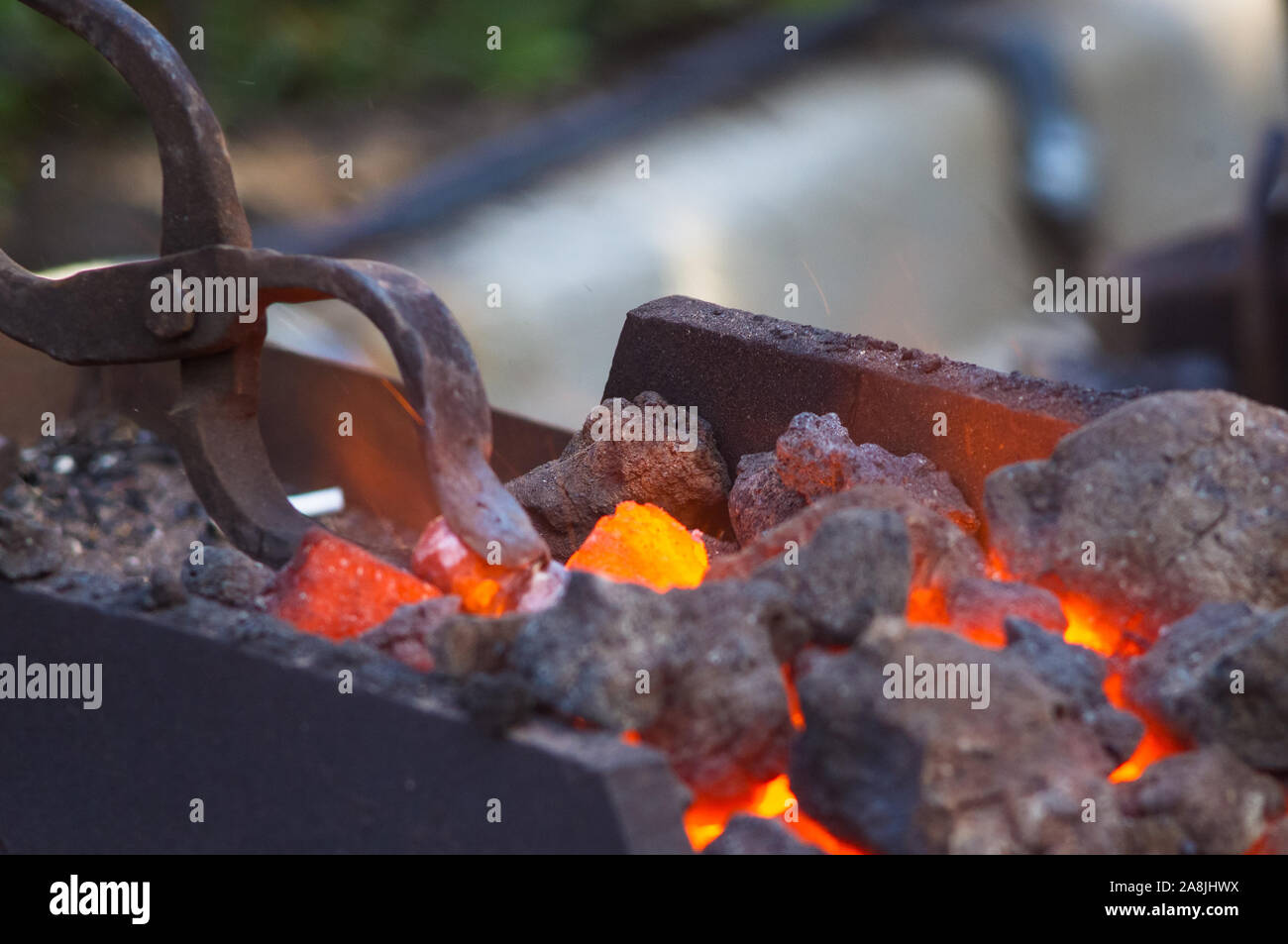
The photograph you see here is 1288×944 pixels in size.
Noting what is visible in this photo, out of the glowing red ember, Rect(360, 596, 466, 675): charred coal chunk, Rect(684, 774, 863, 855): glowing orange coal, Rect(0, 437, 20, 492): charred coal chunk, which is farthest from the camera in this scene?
Rect(0, 437, 20, 492): charred coal chunk

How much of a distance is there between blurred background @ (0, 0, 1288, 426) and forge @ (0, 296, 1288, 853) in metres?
2.52

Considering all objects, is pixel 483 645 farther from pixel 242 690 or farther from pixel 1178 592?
pixel 1178 592

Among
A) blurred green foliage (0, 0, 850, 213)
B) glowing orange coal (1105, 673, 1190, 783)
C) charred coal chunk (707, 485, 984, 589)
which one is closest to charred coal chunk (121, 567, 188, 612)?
charred coal chunk (707, 485, 984, 589)

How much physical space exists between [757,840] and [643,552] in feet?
1.72

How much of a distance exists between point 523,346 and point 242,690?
12.3ft

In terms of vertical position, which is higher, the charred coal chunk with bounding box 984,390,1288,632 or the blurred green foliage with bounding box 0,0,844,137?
the blurred green foliage with bounding box 0,0,844,137

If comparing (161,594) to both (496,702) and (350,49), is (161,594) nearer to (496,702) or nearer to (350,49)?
(496,702)

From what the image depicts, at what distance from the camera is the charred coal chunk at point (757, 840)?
1.20 meters

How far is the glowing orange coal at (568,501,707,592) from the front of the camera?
167cm

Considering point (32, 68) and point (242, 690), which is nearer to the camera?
point (242, 690)

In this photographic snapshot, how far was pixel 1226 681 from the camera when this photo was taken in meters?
1.27

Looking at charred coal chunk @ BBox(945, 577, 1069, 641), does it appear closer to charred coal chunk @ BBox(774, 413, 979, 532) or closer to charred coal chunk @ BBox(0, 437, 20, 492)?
charred coal chunk @ BBox(774, 413, 979, 532)
